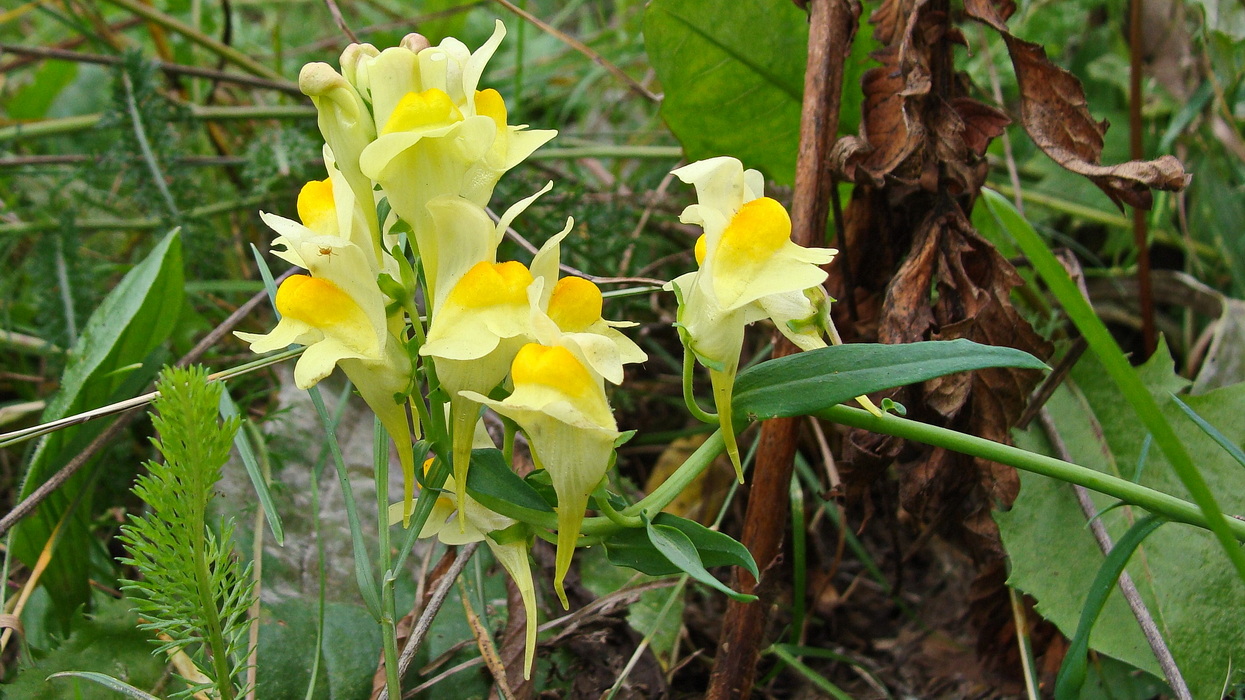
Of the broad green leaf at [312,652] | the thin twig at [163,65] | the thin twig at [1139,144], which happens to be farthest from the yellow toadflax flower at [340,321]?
the thin twig at [1139,144]

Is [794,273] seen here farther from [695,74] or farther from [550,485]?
[695,74]

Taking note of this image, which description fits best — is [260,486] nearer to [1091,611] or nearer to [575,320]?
[575,320]

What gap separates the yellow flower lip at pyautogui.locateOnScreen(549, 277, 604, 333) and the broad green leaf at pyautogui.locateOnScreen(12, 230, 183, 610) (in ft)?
2.00

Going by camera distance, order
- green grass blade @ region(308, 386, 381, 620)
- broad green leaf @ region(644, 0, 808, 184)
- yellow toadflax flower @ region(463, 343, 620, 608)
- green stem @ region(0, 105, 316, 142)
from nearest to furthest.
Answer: yellow toadflax flower @ region(463, 343, 620, 608) < green grass blade @ region(308, 386, 381, 620) < broad green leaf @ region(644, 0, 808, 184) < green stem @ region(0, 105, 316, 142)

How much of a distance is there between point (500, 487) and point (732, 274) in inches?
9.6

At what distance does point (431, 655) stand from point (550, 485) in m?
0.40

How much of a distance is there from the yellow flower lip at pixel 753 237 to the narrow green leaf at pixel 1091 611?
14.8 inches

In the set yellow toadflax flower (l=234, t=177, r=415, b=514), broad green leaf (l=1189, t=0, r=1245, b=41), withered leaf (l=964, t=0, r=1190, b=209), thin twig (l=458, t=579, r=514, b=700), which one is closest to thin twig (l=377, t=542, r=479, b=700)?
thin twig (l=458, t=579, r=514, b=700)

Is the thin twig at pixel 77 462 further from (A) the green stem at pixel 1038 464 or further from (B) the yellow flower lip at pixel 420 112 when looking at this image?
(A) the green stem at pixel 1038 464

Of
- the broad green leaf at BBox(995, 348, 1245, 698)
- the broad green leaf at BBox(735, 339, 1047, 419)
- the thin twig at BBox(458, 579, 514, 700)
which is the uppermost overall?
the broad green leaf at BBox(735, 339, 1047, 419)

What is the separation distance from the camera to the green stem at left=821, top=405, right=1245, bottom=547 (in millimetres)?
689

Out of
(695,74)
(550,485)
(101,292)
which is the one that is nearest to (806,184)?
(695,74)

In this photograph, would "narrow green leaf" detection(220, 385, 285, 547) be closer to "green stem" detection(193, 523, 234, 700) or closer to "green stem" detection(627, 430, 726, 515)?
"green stem" detection(193, 523, 234, 700)

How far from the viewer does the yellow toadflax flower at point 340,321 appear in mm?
676
